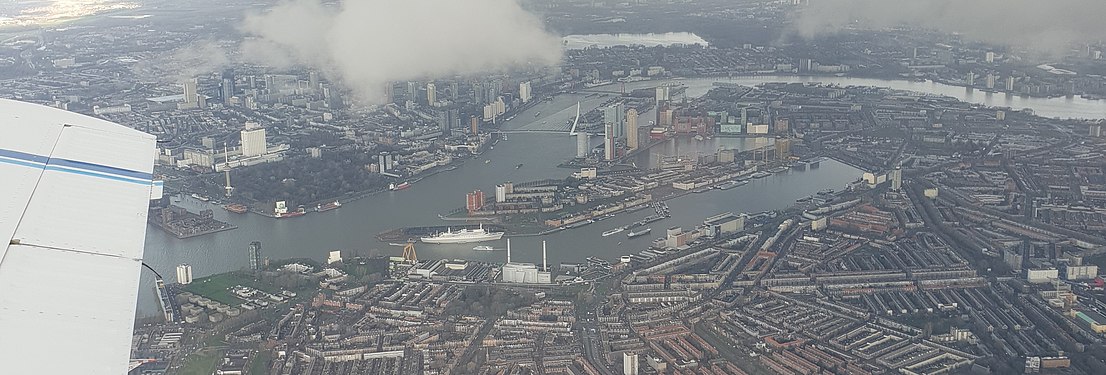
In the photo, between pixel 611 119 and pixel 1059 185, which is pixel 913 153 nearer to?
pixel 1059 185

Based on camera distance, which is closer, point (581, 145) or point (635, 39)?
point (581, 145)

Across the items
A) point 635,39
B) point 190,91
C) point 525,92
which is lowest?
point 525,92

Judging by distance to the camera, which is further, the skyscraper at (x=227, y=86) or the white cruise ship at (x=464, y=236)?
the skyscraper at (x=227, y=86)

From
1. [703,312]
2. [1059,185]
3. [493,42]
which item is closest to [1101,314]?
[703,312]

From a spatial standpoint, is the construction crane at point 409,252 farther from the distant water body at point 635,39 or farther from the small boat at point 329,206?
the distant water body at point 635,39

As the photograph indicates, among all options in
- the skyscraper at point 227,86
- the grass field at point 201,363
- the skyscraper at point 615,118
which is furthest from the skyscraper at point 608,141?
the grass field at point 201,363

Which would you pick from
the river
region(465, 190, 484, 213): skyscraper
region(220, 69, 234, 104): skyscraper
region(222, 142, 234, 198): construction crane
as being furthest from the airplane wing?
region(220, 69, 234, 104): skyscraper

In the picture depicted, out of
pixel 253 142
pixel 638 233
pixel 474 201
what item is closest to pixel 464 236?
pixel 474 201

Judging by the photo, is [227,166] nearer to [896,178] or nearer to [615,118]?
[615,118]
